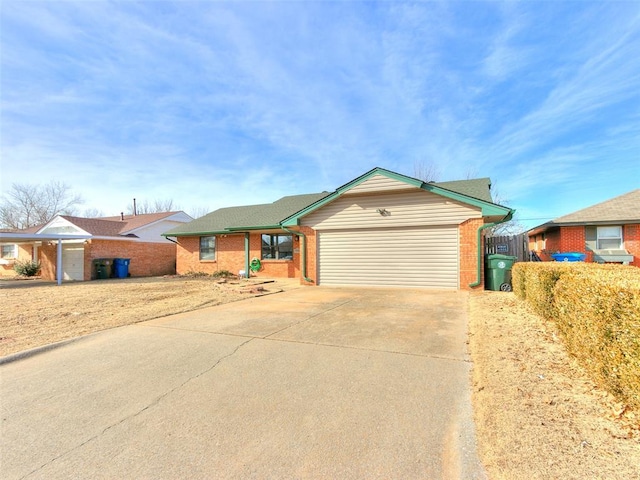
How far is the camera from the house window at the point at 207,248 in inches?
735

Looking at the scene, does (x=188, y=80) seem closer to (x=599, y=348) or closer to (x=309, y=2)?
(x=309, y=2)

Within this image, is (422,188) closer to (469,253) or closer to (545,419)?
(469,253)

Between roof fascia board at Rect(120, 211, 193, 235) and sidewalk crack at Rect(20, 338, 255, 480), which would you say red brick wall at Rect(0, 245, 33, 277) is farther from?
sidewalk crack at Rect(20, 338, 255, 480)

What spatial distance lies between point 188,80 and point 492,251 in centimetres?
1491

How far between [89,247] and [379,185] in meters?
17.2

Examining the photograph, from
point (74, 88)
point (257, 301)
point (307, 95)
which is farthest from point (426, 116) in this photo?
point (74, 88)

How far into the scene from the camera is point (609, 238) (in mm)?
16266

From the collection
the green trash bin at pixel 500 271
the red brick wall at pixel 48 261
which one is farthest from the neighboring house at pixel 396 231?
the red brick wall at pixel 48 261

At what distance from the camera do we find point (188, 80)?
11.0m

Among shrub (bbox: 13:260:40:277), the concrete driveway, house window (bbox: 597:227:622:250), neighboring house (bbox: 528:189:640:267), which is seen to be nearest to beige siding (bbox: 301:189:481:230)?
the concrete driveway

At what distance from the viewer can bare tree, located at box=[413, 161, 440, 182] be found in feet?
91.8

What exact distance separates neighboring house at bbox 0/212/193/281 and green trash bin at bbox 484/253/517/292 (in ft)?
66.0

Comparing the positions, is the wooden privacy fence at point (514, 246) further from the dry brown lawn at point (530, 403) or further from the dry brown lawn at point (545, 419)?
the dry brown lawn at point (545, 419)

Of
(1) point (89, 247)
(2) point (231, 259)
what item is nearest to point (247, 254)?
(2) point (231, 259)
